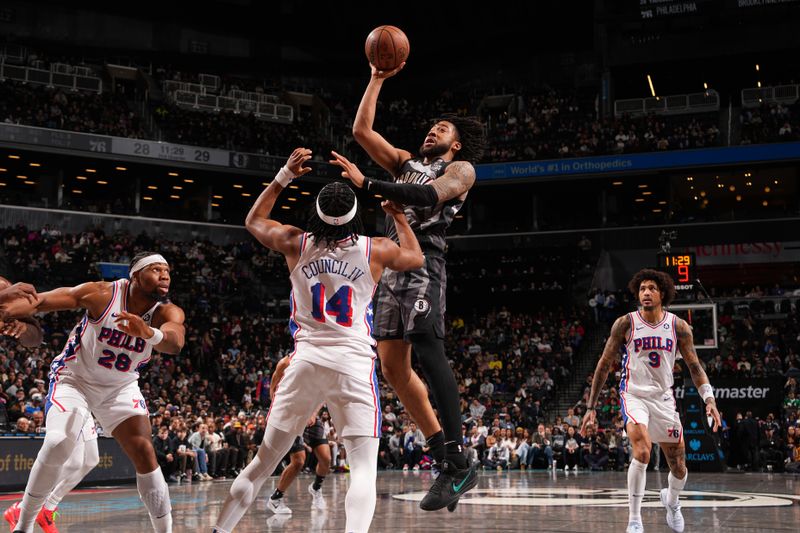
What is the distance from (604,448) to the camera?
23297 mm

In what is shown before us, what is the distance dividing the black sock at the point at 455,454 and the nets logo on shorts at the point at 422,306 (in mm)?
970

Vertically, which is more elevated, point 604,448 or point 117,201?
point 117,201

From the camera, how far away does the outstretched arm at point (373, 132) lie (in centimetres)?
657

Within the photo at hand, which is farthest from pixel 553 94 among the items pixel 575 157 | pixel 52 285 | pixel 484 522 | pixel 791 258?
pixel 484 522

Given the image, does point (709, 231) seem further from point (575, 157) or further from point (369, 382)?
point (369, 382)

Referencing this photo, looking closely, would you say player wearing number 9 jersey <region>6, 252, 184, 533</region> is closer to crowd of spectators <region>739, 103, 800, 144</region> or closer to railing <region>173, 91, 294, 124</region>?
crowd of spectators <region>739, 103, 800, 144</region>

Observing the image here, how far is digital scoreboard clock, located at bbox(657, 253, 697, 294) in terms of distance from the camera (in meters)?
20.8

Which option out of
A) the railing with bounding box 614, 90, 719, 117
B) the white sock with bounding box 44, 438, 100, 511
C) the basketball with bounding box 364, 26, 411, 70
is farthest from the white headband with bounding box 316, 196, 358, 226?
the railing with bounding box 614, 90, 719, 117

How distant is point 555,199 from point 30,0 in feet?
86.3

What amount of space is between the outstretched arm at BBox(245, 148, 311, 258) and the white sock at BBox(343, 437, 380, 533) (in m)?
1.35

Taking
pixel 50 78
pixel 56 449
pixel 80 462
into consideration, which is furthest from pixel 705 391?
pixel 50 78

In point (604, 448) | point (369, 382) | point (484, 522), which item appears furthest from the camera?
point (604, 448)

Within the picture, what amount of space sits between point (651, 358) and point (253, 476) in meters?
5.39

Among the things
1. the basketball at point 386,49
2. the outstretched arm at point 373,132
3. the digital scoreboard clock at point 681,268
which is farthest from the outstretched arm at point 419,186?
the digital scoreboard clock at point 681,268
